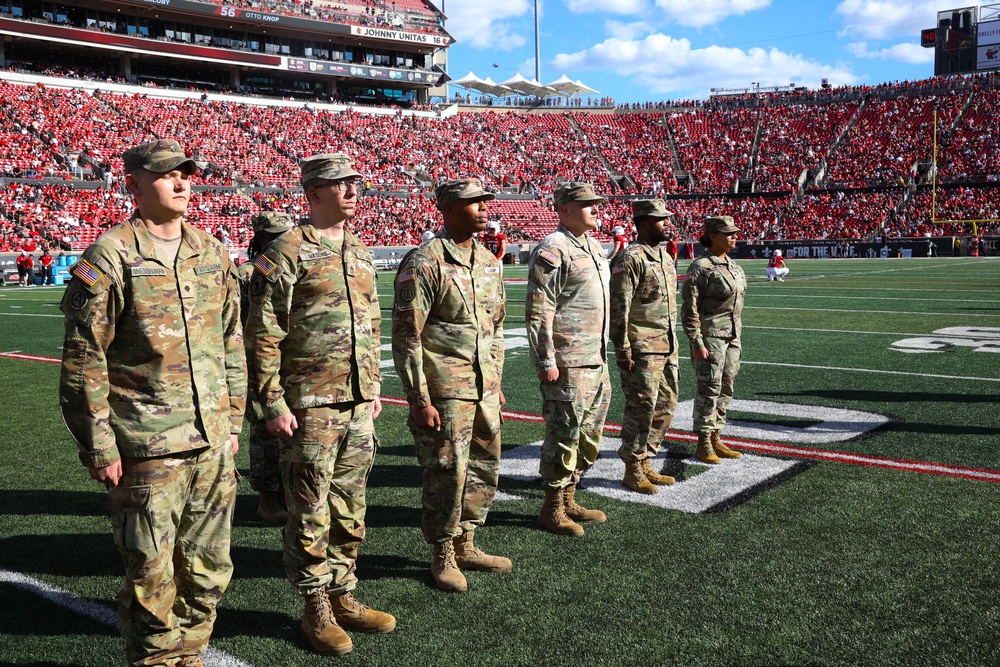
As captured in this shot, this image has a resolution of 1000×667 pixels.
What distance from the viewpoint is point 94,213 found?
3497 centimetres

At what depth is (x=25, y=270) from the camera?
29141mm

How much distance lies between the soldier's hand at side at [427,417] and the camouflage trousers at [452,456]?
0.06m

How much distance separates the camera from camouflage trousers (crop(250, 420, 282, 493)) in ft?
17.4

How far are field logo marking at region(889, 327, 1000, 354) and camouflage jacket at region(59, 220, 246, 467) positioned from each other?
10.6 m

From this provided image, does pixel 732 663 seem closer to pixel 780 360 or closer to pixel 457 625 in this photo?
pixel 457 625

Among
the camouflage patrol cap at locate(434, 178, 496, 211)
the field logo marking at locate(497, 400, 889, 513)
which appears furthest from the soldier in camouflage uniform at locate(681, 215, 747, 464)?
the camouflage patrol cap at locate(434, 178, 496, 211)

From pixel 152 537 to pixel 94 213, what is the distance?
36.2m

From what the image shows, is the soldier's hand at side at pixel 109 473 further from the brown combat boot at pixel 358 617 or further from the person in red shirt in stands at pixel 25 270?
the person in red shirt in stands at pixel 25 270

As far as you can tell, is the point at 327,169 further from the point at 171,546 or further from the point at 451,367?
the point at 171,546

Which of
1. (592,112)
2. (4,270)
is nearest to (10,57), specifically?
(4,270)

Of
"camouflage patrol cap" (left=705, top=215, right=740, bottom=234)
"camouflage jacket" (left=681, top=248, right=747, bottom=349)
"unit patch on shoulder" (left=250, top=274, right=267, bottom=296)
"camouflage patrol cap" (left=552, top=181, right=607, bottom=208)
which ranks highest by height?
"camouflage patrol cap" (left=552, top=181, right=607, bottom=208)

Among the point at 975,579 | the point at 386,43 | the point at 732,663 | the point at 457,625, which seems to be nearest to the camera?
the point at 732,663

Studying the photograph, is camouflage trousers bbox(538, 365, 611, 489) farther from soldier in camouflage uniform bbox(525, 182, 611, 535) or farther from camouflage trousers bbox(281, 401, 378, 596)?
camouflage trousers bbox(281, 401, 378, 596)

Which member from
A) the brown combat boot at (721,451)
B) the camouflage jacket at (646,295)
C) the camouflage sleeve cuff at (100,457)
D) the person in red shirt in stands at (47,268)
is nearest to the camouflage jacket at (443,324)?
the camouflage sleeve cuff at (100,457)
